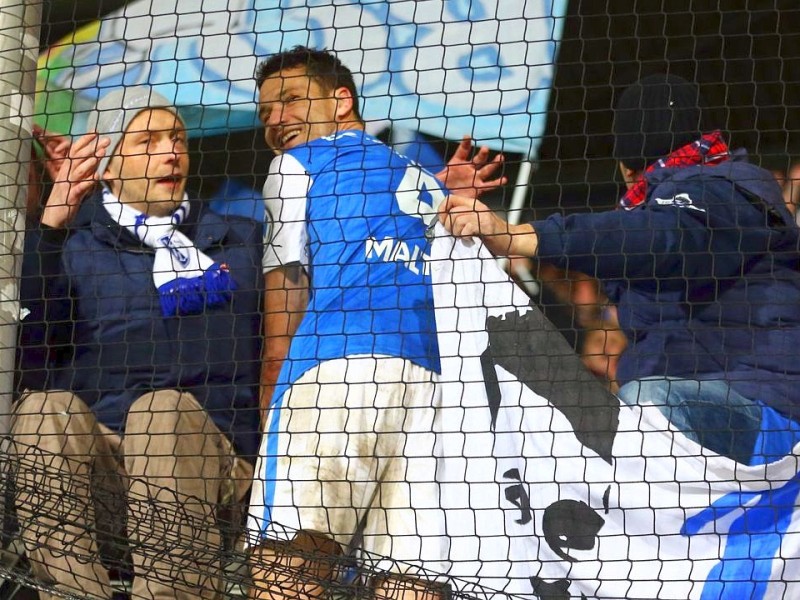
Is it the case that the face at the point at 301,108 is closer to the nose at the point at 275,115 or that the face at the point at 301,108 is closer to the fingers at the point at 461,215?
the nose at the point at 275,115

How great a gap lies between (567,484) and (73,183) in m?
1.69

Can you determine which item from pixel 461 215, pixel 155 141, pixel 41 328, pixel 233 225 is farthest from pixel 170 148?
pixel 461 215

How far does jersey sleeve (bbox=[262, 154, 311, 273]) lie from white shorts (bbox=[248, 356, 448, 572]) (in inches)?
14.1

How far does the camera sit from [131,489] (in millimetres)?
3773

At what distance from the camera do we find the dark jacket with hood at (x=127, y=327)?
13.1 feet

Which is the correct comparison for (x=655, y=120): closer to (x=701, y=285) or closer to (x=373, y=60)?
(x=701, y=285)

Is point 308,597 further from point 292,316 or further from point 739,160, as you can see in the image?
point 739,160

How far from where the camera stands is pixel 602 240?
145 inches

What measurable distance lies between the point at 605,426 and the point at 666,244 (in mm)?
492

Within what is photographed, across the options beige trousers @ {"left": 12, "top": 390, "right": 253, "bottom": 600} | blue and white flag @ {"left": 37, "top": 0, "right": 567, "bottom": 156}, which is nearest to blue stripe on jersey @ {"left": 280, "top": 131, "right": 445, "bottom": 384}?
beige trousers @ {"left": 12, "top": 390, "right": 253, "bottom": 600}

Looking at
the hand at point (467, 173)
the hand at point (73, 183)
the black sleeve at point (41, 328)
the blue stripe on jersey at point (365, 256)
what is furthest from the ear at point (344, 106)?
the black sleeve at point (41, 328)

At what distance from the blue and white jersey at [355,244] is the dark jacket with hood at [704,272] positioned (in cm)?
40

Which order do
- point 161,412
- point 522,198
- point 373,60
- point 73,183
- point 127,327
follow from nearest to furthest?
point 161,412 < point 127,327 < point 73,183 < point 373,60 < point 522,198

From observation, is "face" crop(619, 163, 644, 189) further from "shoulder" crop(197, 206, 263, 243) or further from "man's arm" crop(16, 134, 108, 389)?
"man's arm" crop(16, 134, 108, 389)
